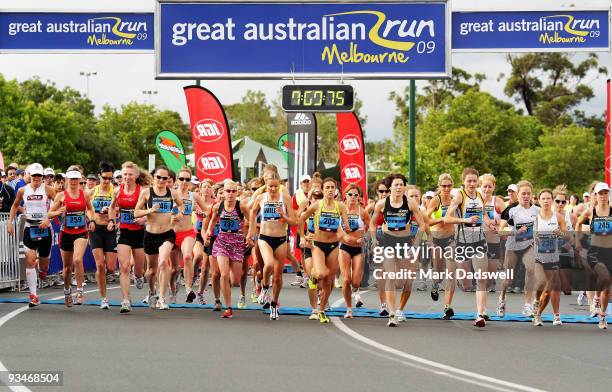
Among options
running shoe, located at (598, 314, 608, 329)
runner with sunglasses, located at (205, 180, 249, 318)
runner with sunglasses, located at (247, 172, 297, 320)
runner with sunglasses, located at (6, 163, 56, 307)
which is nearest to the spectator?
runner with sunglasses, located at (6, 163, 56, 307)

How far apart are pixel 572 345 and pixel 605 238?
3152 mm

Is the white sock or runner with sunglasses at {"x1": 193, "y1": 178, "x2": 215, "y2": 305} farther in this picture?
runner with sunglasses at {"x1": 193, "y1": 178, "x2": 215, "y2": 305}

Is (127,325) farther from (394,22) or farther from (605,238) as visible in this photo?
(394,22)

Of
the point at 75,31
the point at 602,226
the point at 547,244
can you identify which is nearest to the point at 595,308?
the point at 602,226

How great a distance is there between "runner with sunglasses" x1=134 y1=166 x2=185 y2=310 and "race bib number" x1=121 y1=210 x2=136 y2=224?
0.24 m

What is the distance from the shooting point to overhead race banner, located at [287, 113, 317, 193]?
81.9ft

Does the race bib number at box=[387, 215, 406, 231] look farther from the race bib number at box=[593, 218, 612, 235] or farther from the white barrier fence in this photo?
the white barrier fence

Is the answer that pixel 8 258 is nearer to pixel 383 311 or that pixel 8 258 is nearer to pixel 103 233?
pixel 103 233

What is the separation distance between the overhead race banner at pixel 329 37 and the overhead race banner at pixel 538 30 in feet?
2.56

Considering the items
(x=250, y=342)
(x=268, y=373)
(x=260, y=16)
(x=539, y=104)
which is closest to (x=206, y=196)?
(x=260, y=16)

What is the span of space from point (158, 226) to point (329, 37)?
6586 millimetres

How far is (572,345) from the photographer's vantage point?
13383 millimetres

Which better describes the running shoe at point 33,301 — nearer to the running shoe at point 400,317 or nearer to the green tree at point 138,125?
the running shoe at point 400,317

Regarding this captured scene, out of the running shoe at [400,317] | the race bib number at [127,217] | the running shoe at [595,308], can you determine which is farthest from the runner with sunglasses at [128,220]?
the running shoe at [595,308]
